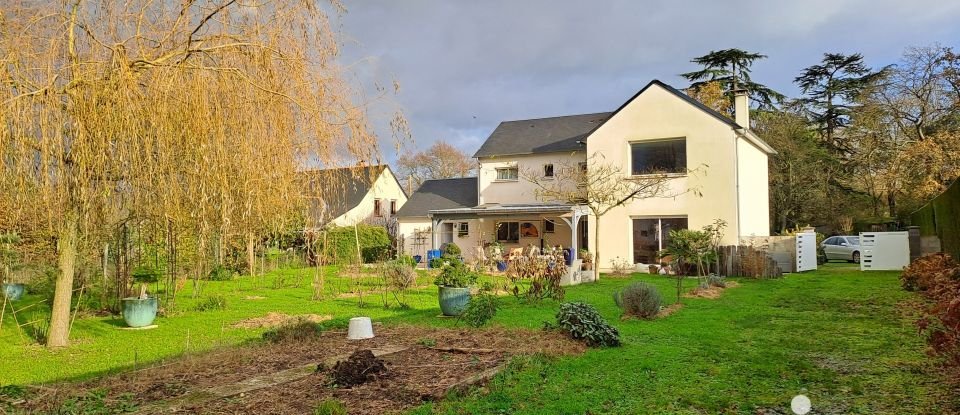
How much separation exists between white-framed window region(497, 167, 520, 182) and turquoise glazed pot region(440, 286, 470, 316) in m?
15.9

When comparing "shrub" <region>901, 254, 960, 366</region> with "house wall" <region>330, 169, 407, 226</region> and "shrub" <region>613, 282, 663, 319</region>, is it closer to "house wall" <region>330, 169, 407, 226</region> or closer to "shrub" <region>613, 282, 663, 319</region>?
"shrub" <region>613, 282, 663, 319</region>

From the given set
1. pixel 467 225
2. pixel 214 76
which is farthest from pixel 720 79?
pixel 214 76

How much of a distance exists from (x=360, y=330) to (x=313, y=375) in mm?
2411

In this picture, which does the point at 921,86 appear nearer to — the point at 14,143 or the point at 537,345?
the point at 537,345

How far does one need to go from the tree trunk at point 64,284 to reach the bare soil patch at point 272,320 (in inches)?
99.3

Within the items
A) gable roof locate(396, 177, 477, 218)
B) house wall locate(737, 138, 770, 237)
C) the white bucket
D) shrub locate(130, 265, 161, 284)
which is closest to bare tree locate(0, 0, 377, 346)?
the white bucket

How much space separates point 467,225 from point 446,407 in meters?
22.7

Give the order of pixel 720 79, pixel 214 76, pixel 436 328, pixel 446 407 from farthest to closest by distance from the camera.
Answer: pixel 720 79 → pixel 436 328 → pixel 214 76 → pixel 446 407

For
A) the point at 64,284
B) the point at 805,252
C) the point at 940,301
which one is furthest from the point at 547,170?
the point at 940,301

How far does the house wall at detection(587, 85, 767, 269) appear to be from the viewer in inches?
789

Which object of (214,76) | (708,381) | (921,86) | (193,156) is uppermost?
(921,86)

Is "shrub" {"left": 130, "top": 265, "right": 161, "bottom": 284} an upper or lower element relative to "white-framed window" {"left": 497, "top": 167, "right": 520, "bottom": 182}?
lower

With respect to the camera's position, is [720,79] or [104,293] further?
[720,79]

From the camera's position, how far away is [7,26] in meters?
6.00
